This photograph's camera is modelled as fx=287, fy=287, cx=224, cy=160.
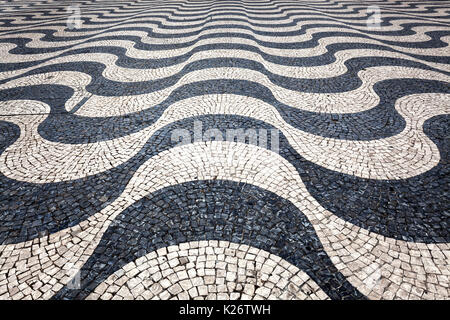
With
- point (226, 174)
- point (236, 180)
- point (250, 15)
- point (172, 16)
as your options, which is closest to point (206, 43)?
point (250, 15)

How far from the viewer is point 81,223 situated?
9.45 ft

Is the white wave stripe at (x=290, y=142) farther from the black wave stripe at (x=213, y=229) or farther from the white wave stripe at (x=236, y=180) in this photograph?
the black wave stripe at (x=213, y=229)

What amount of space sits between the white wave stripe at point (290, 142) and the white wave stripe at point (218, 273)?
1632mm

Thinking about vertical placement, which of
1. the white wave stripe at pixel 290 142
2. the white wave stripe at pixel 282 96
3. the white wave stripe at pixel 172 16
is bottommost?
the white wave stripe at pixel 290 142

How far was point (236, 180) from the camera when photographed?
3.44 meters

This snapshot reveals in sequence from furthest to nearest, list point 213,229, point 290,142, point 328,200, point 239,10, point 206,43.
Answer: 1. point 239,10
2. point 206,43
3. point 290,142
4. point 328,200
5. point 213,229

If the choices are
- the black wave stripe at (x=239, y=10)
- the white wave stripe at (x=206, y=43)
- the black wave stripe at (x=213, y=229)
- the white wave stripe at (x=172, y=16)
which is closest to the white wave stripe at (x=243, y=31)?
the white wave stripe at (x=206, y=43)

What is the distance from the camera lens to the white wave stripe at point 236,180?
2436mm

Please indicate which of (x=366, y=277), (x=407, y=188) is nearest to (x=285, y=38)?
(x=407, y=188)

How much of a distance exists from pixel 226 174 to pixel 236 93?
2470 mm

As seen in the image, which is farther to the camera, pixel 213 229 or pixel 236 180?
pixel 236 180

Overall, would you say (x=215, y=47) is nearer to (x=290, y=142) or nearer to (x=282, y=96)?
(x=282, y=96)

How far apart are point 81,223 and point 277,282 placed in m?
1.98

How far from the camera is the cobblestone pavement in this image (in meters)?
2.40
